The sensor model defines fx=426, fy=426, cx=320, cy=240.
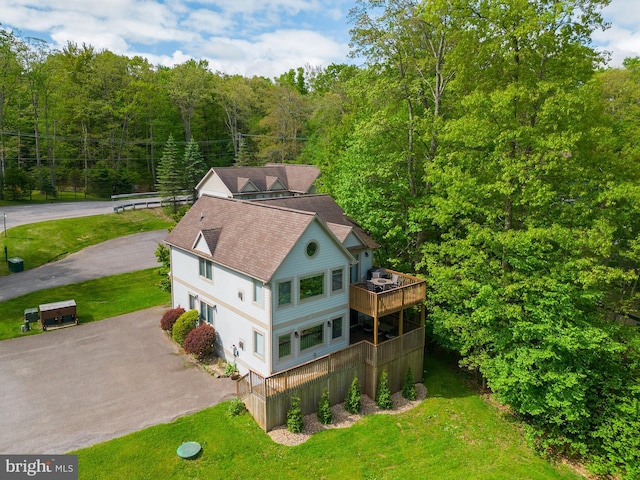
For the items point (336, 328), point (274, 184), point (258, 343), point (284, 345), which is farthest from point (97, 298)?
point (274, 184)

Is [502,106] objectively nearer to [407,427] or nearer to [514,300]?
[514,300]

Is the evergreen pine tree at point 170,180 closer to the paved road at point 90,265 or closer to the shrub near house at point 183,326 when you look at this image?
the paved road at point 90,265

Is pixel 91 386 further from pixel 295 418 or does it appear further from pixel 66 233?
pixel 66 233

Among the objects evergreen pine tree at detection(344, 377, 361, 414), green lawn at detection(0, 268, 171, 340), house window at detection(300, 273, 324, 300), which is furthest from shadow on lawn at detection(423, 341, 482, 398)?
green lawn at detection(0, 268, 171, 340)

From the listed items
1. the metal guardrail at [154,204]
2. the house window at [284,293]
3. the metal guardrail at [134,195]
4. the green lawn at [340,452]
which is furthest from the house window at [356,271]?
the metal guardrail at [134,195]

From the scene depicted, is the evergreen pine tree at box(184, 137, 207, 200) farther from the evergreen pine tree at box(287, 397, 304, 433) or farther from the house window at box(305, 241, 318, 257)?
the evergreen pine tree at box(287, 397, 304, 433)

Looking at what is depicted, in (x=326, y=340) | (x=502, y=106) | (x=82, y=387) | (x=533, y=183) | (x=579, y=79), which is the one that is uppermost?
(x=579, y=79)

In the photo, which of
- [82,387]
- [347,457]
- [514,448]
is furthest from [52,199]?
[514,448]
